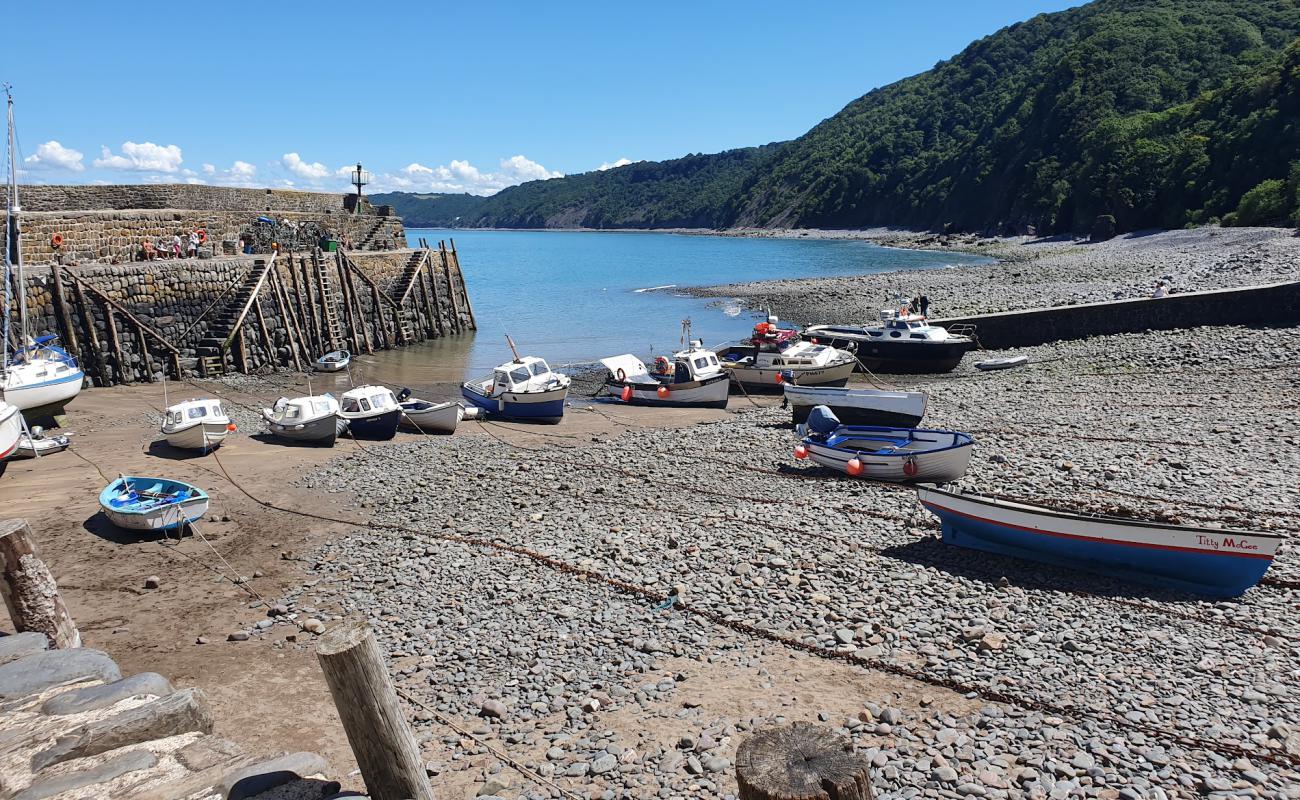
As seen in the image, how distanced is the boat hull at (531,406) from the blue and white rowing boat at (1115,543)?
47.2 ft

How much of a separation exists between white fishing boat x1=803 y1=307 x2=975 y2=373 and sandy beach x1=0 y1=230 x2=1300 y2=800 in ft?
31.6

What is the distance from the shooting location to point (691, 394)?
1106 inches

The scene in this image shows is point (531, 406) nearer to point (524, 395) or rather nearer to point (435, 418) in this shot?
point (524, 395)

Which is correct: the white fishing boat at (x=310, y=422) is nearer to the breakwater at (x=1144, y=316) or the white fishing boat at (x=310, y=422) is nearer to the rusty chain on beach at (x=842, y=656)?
the rusty chain on beach at (x=842, y=656)

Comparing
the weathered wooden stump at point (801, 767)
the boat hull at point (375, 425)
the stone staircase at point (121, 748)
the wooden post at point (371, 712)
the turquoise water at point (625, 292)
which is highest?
the weathered wooden stump at point (801, 767)

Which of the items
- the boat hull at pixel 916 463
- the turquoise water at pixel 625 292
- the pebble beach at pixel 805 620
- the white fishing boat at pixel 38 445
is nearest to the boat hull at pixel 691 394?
the pebble beach at pixel 805 620

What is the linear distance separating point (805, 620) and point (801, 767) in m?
7.10

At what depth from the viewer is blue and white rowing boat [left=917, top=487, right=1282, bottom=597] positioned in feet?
37.5

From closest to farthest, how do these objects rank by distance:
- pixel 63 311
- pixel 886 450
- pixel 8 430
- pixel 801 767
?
pixel 801 767, pixel 8 430, pixel 886 450, pixel 63 311

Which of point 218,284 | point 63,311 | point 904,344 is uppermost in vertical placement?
point 218,284

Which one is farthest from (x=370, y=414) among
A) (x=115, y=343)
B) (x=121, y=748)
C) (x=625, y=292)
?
(x=625, y=292)

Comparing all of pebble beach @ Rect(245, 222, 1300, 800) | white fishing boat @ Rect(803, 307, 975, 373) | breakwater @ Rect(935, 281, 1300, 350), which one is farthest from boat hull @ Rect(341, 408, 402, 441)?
breakwater @ Rect(935, 281, 1300, 350)

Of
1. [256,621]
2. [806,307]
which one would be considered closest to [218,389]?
[256,621]

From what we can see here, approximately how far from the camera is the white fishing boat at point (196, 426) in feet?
68.1
